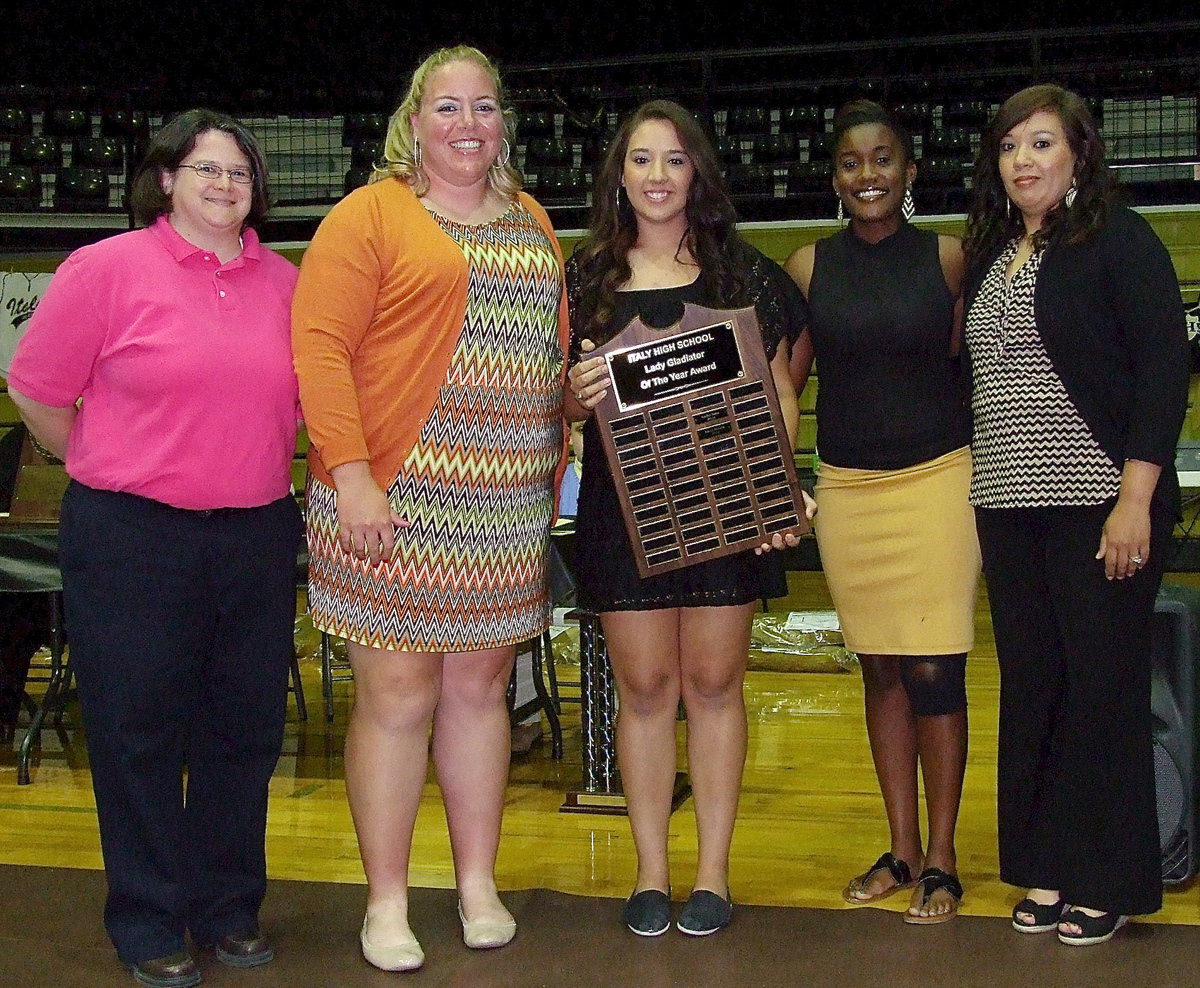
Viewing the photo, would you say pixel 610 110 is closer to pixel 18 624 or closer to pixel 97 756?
pixel 18 624

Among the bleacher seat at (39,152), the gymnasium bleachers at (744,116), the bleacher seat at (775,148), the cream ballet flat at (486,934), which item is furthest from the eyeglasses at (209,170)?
the bleacher seat at (39,152)

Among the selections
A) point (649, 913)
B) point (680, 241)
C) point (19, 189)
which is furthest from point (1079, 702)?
point (19, 189)

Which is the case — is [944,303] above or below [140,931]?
above

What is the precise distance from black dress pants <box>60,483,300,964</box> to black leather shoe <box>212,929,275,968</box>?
0.02 m

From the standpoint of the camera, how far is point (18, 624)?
4.60 m

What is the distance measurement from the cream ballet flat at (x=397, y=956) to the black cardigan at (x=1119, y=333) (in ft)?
4.98

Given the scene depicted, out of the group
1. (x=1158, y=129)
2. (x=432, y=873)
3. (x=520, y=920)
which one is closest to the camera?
(x=520, y=920)

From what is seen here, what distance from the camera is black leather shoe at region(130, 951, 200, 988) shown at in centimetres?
238

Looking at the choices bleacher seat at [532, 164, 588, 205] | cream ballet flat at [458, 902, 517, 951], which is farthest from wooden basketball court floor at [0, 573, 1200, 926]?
bleacher seat at [532, 164, 588, 205]

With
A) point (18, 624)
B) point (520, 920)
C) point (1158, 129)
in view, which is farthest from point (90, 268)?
point (1158, 129)

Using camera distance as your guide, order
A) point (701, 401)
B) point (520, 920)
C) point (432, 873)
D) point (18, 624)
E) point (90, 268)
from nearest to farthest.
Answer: point (90, 268) < point (701, 401) < point (520, 920) < point (432, 873) < point (18, 624)

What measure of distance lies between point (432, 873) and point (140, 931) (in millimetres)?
813

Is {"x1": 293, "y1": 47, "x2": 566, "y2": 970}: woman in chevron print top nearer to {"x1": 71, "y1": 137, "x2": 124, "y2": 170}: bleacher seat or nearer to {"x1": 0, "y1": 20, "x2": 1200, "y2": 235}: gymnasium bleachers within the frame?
{"x1": 0, "y1": 20, "x2": 1200, "y2": 235}: gymnasium bleachers

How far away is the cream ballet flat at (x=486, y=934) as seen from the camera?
253 cm
